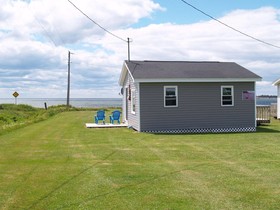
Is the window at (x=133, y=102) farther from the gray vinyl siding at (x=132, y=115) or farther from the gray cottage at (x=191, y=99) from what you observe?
the gray vinyl siding at (x=132, y=115)

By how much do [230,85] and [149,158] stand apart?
10496 mm

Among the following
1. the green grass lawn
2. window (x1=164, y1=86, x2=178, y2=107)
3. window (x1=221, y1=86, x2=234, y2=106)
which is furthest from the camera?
window (x1=221, y1=86, x2=234, y2=106)

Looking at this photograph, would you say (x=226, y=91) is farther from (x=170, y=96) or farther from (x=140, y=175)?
(x=140, y=175)

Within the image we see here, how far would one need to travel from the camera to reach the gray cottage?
64.6ft

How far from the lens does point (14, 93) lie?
157 ft

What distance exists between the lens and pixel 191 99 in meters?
20.2

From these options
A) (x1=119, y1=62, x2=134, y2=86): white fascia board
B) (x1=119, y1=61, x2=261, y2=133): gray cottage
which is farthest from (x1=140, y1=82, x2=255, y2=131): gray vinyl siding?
(x1=119, y1=62, x2=134, y2=86): white fascia board

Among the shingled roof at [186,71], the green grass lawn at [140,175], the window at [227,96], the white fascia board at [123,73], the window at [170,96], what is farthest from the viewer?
the white fascia board at [123,73]

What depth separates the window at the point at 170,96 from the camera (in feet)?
65.4

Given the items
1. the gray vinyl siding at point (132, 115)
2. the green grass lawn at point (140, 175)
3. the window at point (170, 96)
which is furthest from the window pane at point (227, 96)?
the green grass lawn at point (140, 175)

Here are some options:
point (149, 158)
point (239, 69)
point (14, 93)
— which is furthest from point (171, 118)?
point (14, 93)

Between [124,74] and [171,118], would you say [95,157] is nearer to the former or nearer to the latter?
[171,118]

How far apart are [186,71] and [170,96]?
177 centimetres

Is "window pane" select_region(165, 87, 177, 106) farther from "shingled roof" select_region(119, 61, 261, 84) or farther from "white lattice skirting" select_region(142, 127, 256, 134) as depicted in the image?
"white lattice skirting" select_region(142, 127, 256, 134)
